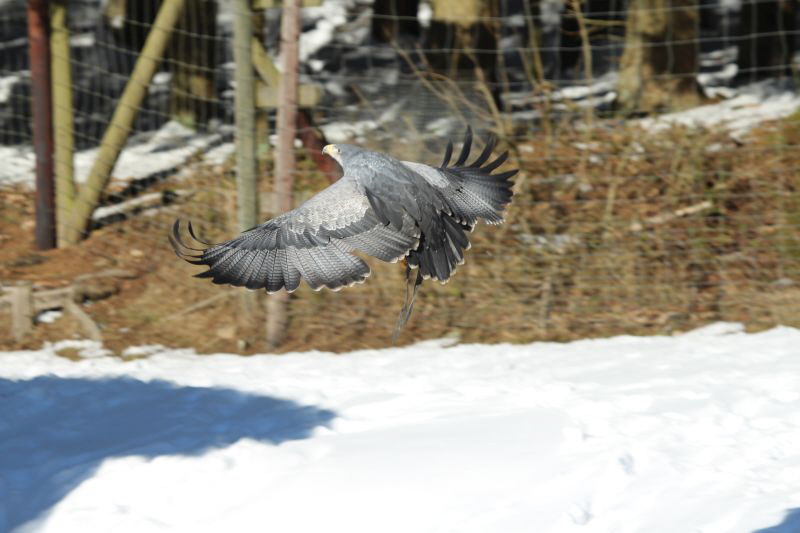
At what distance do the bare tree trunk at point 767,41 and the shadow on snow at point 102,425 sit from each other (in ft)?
20.1

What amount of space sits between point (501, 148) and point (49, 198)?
3025 mm

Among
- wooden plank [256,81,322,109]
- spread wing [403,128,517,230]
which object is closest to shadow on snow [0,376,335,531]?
spread wing [403,128,517,230]

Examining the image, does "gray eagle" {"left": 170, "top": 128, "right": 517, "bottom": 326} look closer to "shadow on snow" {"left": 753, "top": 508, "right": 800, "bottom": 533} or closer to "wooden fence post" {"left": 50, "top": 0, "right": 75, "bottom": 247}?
"shadow on snow" {"left": 753, "top": 508, "right": 800, "bottom": 533}

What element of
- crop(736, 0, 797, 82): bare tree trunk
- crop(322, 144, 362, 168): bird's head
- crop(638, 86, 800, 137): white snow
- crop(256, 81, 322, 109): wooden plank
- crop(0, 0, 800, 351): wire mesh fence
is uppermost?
crop(736, 0, 797, 82): bare tree trunk

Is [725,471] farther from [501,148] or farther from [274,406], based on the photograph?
[501,148]

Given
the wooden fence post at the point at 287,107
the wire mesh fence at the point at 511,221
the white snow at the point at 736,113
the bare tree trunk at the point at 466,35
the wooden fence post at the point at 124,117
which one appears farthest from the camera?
the bare tree trunk at the point at 466,35

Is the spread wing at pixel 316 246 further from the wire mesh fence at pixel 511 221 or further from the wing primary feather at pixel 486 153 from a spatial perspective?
the wire mesh fence at pixel 511 221

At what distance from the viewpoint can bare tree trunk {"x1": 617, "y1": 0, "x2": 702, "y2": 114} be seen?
28.9ft

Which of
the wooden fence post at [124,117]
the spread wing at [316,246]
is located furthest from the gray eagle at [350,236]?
the wooden fence post at [124,117]

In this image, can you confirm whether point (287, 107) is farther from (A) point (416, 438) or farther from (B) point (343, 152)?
(A) point (416, 438)

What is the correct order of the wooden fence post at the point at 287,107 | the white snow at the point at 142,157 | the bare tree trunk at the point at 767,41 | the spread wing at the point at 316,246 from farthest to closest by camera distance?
the bare tree trunk at the point at 767,41, the white snow at the point at 142,157, the wooden fence post at the point at 287,107, the spread wing at the point at 316,246

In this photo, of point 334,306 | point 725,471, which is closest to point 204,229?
point 334,306

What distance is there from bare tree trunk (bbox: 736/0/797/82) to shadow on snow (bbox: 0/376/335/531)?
6.13 metres

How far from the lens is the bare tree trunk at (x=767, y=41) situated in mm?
9898
